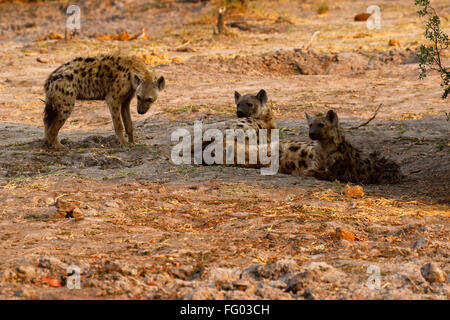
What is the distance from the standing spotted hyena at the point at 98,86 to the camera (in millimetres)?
5695

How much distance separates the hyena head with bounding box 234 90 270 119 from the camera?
6012 mm

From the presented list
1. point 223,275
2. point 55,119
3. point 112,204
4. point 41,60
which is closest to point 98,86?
point 55,119

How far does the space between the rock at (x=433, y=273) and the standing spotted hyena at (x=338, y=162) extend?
221 cm

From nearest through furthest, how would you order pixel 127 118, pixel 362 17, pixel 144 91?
pixel 144 91, pixel 127 118, pixel 362 17

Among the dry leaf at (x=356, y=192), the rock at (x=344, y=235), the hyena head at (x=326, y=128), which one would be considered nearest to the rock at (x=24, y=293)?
the rock at (x=344, y=235)

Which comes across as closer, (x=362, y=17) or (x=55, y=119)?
(x=55, y=119)

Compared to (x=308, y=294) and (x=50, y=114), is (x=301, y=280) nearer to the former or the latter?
(x=308, y=294)

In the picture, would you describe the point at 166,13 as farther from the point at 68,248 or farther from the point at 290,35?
the point at 68,248

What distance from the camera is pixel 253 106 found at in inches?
237

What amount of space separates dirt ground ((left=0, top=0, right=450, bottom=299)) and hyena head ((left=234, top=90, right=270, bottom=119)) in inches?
20.0

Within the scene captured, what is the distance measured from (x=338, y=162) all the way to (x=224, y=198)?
1165 millimetres

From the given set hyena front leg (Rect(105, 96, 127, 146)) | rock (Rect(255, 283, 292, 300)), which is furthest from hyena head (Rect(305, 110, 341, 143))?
rock (Rect(255, 283, 292, 300))

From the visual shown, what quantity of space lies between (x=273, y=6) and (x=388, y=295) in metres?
13.4
